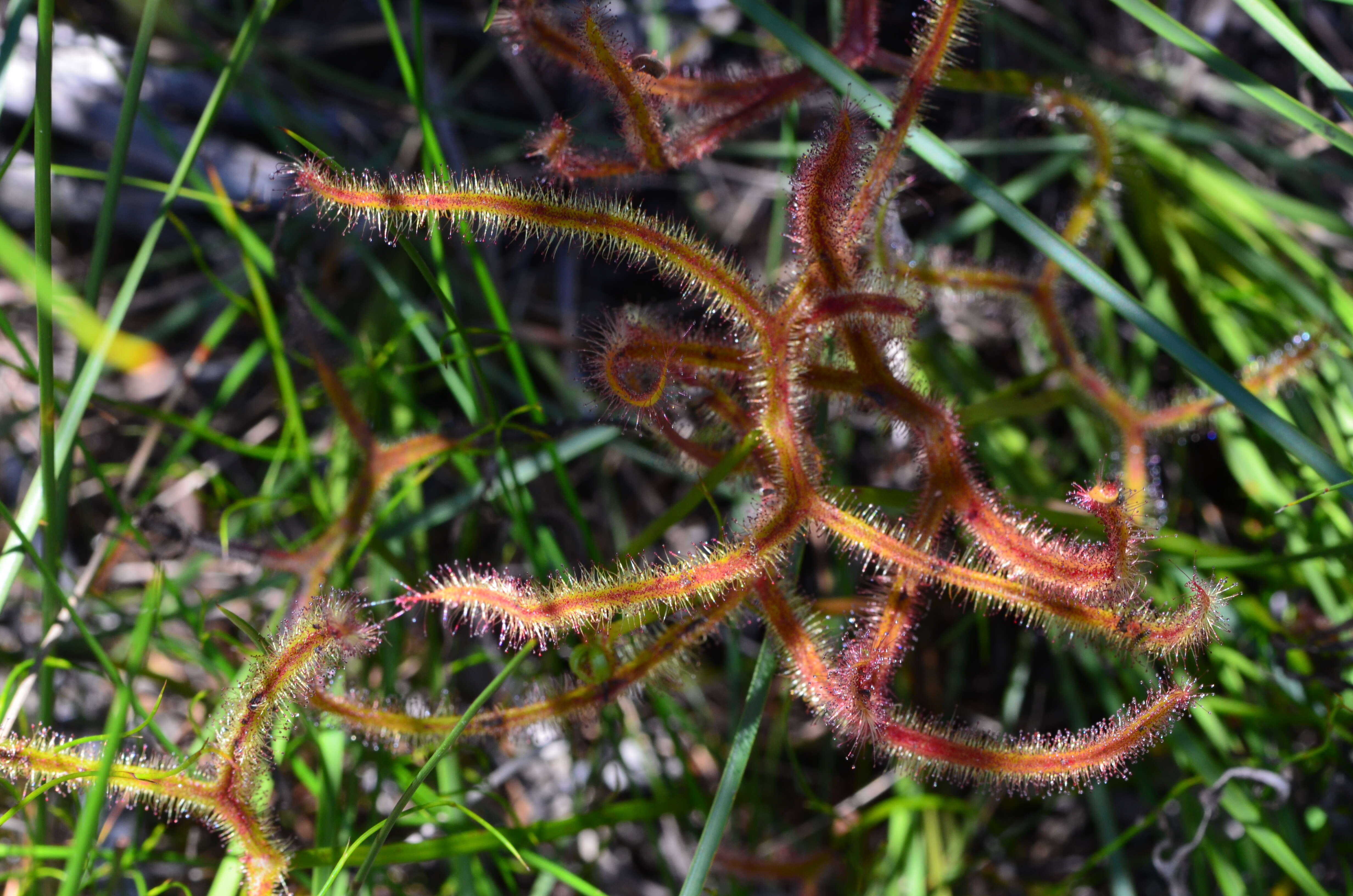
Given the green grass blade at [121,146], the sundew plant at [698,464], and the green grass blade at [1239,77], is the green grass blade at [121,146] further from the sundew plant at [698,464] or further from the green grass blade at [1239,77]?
the green grass blade at [1239,77]

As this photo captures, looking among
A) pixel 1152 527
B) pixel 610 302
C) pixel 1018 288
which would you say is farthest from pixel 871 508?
pixel 610 302

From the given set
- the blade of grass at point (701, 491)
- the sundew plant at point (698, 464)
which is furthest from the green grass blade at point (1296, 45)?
the blade of grass at point (701, 491)

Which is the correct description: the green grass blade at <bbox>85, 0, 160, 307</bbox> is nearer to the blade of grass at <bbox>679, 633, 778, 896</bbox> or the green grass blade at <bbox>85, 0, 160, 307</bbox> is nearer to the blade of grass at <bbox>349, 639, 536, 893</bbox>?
the blade of grass at <bbox>349, 639, 536, 893</bbox>

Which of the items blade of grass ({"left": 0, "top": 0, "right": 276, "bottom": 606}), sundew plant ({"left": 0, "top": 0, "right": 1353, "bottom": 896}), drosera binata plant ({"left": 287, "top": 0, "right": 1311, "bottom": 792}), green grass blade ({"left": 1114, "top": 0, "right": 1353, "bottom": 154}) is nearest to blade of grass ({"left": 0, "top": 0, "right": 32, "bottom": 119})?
sundew plant ({"left": 0, "top": 0, "right": 1353, "bottom": 896})

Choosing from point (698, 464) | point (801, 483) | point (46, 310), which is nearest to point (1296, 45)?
point (801, 483)

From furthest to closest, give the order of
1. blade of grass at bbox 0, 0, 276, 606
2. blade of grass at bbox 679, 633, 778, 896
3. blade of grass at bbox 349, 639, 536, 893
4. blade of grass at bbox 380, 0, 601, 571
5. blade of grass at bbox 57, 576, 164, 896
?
blade of grass at bbox 380, 0, 601, 571, blade of grass at bbox 0, 0, 276, 606, blade of grass at bbox 679, 633, 778, 896, blade of grass at bbox 349, 639, 536, 893, blade of grass at bbox 57, 576, 164, 896

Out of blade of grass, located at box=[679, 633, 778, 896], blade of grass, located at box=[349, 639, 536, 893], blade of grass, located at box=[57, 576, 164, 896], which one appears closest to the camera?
blade of grass, located at box=[57, 576, 164, 896]
